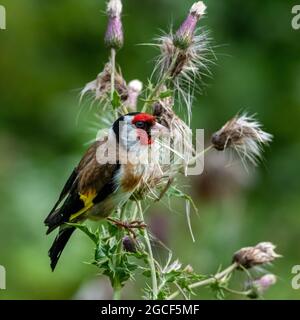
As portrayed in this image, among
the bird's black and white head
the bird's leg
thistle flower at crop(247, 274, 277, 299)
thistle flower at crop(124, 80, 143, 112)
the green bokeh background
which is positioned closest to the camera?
the bird's leg

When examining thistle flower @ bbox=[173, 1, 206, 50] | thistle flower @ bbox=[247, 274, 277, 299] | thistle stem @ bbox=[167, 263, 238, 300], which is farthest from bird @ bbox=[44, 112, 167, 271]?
thistle flower @ bbox=[247, 274, 277, 299]

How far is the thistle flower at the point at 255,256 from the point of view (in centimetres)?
381

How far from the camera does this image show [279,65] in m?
7.58

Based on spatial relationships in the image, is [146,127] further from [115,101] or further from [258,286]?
[258,286]

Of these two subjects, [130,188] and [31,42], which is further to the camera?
[31,42]

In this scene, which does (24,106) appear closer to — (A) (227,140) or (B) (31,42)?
(B) (31,42)

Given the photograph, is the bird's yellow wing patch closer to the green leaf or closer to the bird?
the bird

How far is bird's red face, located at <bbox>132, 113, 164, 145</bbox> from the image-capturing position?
372cm

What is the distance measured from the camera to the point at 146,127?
3762 millimetres

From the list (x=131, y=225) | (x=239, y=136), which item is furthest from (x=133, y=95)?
(x=131, y=225)

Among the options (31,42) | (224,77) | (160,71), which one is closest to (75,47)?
(31,42)
